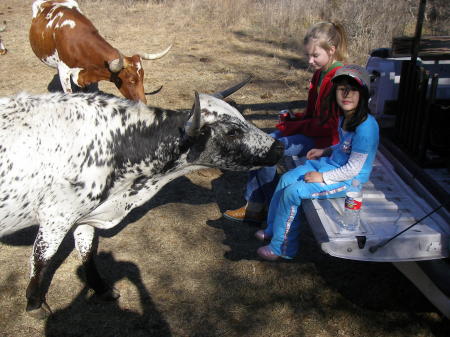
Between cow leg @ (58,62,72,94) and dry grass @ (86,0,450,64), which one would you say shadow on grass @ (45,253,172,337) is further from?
dry grass @ (86,0,450,64)

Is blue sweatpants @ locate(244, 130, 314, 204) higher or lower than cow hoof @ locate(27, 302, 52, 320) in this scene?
higher

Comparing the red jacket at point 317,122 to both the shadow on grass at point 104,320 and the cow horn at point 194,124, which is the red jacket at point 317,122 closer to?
the cow horn at point 194,124

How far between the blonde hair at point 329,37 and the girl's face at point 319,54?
2 cm

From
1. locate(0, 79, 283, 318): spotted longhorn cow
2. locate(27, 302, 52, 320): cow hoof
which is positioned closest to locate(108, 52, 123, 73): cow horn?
locate(0, 79, 283, 318): spotted longhorn cow

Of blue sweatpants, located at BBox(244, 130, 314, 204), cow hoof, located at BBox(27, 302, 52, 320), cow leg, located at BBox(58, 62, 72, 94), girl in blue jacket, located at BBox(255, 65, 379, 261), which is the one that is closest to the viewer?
girl in blue jacket, located at BBox(255, 65, 379, 261)

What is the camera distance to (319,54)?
3.71 meters

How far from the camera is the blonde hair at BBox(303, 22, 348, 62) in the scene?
366 cm

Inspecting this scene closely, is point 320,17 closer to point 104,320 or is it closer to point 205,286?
point 205,286

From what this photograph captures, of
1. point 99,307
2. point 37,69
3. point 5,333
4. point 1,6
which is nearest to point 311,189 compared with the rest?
point 99,307

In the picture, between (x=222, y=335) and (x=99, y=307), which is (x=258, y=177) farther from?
(x=99, y=307)

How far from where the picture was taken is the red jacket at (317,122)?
3617 mm

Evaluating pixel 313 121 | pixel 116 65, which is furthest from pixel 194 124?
pixel 116 65

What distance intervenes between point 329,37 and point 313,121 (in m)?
0.70

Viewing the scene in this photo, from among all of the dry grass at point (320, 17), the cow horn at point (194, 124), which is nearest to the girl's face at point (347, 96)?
the cow horn at point (194, 124)
